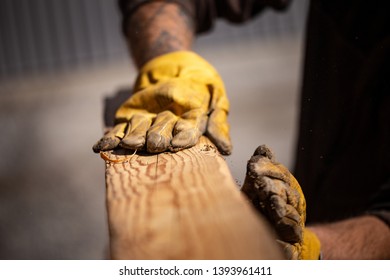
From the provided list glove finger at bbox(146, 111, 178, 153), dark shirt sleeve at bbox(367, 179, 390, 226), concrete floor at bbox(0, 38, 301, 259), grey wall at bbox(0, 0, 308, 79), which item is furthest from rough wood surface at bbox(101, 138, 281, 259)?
grey wall at bbox(0, 0, 308, 79)

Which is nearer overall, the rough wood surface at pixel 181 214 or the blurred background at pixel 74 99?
the rough wood surface at pixel 181 214

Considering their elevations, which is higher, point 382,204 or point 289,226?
point 289,226

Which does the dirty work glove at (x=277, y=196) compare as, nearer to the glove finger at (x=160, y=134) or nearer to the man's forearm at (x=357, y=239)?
the glove finger at (x=160, y=134)

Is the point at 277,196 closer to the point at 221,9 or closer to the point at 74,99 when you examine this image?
the point at 221,9

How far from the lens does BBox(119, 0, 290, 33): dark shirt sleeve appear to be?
1.09 metres

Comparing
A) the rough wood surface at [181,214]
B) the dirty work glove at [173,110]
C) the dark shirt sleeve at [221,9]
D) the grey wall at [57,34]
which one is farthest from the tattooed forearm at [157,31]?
the grey wall at [57,34]

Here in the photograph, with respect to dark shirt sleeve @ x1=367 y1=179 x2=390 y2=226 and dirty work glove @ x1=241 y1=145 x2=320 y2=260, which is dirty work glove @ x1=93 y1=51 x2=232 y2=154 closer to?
dirty work glove @ x1=241 y1=145 x2=320 y2=260

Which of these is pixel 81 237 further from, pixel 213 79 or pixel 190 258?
pixel 190 258

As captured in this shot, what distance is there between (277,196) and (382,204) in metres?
0.59

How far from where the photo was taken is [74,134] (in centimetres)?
202

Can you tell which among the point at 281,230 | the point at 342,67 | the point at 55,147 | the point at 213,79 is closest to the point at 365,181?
the point at 342,67

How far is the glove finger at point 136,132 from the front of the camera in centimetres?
58

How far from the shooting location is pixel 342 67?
3.20ft

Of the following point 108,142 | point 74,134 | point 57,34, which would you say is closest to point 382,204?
point 108,142
